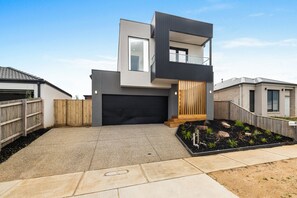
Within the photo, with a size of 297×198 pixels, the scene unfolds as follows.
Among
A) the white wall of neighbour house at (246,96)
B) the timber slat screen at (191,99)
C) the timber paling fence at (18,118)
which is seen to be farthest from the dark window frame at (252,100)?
the timber paling fence at (18,118)

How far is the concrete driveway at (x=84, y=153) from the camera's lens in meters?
3.78

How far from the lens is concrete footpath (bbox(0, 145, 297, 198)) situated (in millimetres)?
2674

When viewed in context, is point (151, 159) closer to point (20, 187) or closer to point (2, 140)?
point (20, 187)

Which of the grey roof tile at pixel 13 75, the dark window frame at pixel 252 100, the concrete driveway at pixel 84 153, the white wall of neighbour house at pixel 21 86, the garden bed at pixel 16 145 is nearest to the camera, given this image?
the concrete driveway at pixel 84 153

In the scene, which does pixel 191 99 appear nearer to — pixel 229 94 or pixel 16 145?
pixel 229 94

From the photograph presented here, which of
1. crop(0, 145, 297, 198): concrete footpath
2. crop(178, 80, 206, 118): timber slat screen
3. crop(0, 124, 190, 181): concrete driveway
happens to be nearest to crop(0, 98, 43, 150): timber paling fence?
crop(0, 124, 190, 181): concrete driveway

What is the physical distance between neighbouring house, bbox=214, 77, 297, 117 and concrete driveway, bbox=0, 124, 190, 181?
1055 centimetres

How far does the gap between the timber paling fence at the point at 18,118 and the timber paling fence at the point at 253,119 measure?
11.9m

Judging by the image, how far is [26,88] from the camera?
25.0 ft

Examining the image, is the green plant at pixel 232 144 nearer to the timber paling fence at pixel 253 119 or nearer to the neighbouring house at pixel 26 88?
the timber paling fence at pixel 253 119

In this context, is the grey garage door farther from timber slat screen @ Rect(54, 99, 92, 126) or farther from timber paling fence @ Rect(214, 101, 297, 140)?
timber paling fence @ Rect(214, 101, 297, 140)

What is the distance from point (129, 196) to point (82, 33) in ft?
37.1

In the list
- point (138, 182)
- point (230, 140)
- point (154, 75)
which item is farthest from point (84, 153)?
point (230, 140)

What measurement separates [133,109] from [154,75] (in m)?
3.06
